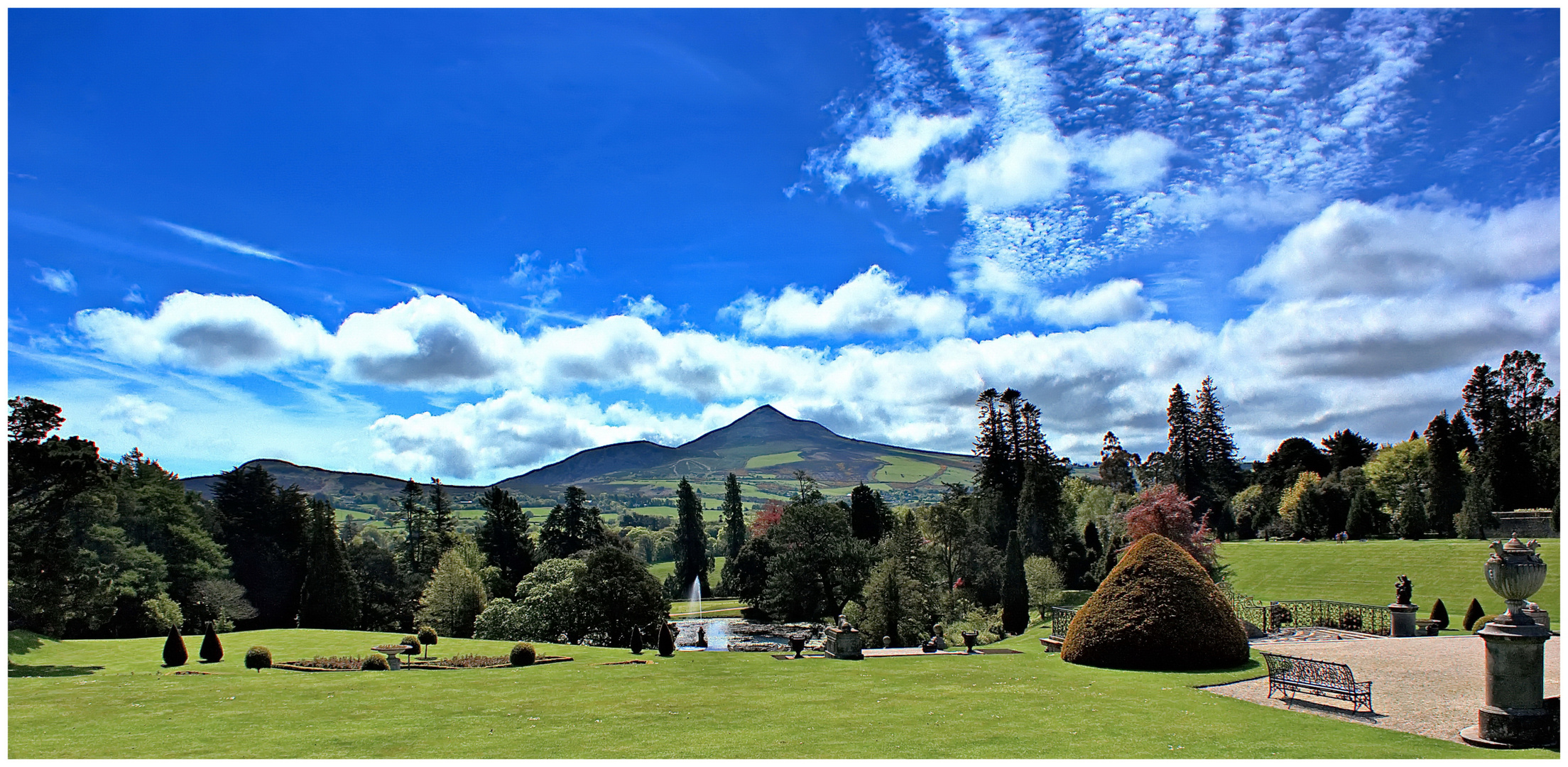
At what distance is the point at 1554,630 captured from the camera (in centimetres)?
3131

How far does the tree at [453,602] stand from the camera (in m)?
53.6

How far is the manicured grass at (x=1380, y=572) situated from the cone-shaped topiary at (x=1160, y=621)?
19.7 meters

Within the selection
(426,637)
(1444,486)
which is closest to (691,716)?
(426,637)

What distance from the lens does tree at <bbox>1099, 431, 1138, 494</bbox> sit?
309 feet

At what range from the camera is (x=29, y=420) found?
2864 cm

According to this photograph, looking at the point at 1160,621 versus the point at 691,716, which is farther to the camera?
the point at 1160,621

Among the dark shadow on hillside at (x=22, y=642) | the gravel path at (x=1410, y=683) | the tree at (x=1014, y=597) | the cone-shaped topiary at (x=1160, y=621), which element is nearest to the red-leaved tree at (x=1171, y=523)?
the tree at (x=1014, y=597)

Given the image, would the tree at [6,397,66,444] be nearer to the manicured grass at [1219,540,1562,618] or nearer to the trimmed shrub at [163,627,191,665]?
the trimmed shrub at [163,627,191,665]

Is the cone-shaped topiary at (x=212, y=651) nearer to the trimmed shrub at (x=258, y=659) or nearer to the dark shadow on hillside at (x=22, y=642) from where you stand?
the trimmed shrub at (x=258, y=659)

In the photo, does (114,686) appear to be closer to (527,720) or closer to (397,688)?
Result: (397,688)

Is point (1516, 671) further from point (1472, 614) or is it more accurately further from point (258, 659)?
point (258, 659)

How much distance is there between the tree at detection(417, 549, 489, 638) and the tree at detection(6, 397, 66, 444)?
2785cm

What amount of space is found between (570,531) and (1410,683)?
65.7 m

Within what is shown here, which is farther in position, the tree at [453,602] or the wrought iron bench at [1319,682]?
the tree at [453,602]
